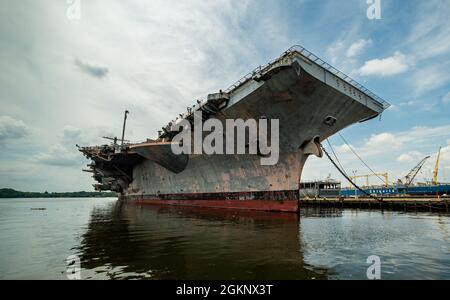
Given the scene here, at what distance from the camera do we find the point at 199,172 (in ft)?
86.8

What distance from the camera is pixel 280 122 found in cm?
1934

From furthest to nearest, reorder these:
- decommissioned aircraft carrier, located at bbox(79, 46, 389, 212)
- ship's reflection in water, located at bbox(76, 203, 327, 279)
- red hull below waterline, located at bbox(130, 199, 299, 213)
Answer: red hull below waterline, located at bbox(130, 199, 299, 213)
decommissioned aircraft carrier, located at bbox(79, 46, 389, 212)
ship's reflection in water, located at bbox(76, 203, 327, 279)

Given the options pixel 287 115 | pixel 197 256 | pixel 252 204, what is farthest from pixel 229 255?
pixel 252 204

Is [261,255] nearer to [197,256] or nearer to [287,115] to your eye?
[197,256]

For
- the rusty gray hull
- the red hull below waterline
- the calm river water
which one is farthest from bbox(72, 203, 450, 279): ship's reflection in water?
the rusty gray hull

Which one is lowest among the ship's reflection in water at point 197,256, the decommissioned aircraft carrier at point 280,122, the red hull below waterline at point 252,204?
the ship's reflection in water at point 197,256

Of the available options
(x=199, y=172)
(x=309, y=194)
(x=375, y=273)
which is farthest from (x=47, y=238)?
(x=309, y=194)

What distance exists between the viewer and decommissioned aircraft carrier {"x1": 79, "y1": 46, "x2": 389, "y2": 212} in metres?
16.7

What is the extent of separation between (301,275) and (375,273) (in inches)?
67.1

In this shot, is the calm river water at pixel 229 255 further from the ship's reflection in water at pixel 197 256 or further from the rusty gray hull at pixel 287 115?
the rusty gray hull at pixel 287 115

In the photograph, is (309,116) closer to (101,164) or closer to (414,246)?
(414,246)

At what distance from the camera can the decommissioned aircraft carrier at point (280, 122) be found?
1673cm

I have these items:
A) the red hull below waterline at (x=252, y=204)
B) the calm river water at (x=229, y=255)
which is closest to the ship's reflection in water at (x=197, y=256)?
the calm river water at (x=229, y=255)

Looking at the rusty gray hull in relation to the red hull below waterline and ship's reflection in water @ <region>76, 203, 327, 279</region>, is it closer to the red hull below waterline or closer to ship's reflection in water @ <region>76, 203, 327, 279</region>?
the red hull below waterline
